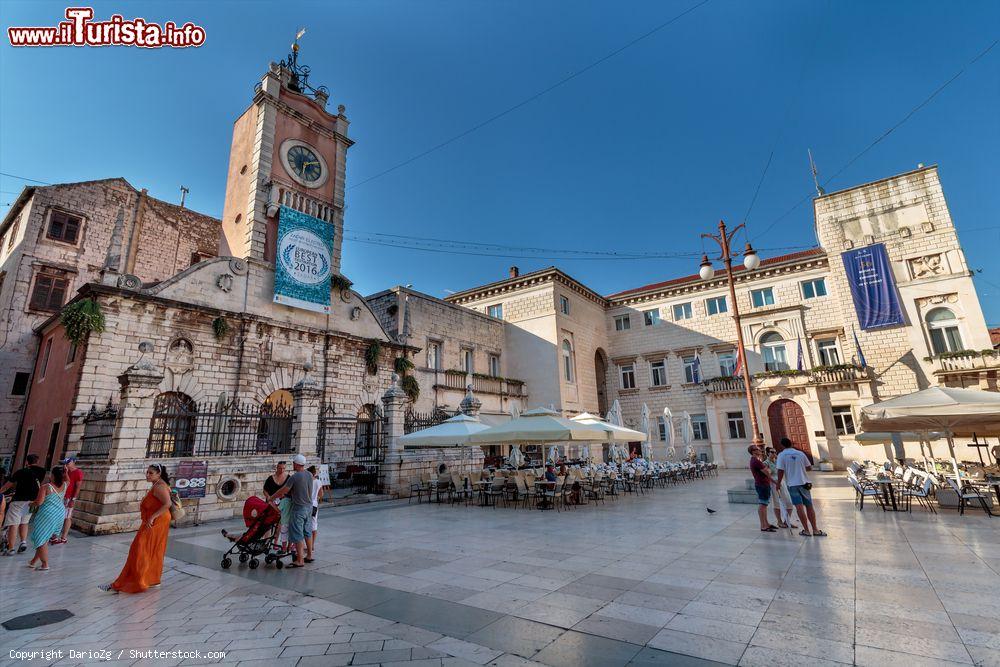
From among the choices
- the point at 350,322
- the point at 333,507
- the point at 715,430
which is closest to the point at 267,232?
the point at 350,322

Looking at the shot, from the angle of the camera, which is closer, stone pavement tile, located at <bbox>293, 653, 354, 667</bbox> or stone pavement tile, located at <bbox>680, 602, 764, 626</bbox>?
stone pavement tile, located at <bbox>293, 653, 354, 667</bbox>

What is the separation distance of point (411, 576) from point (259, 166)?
18.2 metres

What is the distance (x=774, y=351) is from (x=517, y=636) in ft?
92.7

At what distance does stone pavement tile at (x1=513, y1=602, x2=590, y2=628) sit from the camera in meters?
3.92

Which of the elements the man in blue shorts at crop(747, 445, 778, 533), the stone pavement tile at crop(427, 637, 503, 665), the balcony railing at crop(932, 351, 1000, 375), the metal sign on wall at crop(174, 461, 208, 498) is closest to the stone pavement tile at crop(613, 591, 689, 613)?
the stone pavement tile at crop(427, 637, 503, 665)

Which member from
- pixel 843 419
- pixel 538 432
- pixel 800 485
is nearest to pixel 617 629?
pixel 800 485

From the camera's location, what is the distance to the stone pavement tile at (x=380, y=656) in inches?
127

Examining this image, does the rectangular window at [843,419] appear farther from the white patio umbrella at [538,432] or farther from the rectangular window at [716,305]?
the white patio umbrella at [538,432]

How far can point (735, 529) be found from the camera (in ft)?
26.8

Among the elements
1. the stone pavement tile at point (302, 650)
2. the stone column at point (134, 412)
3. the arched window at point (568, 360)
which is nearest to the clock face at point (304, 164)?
the stone column at point (134, 412)

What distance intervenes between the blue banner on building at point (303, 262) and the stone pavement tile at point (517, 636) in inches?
627

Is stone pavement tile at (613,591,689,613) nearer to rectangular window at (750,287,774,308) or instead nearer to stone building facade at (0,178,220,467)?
stone building facade at (0,178,220,467)

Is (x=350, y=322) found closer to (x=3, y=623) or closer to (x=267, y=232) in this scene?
(x=267, y=232)

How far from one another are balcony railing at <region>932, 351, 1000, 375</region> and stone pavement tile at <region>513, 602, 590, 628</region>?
26.5 metres
